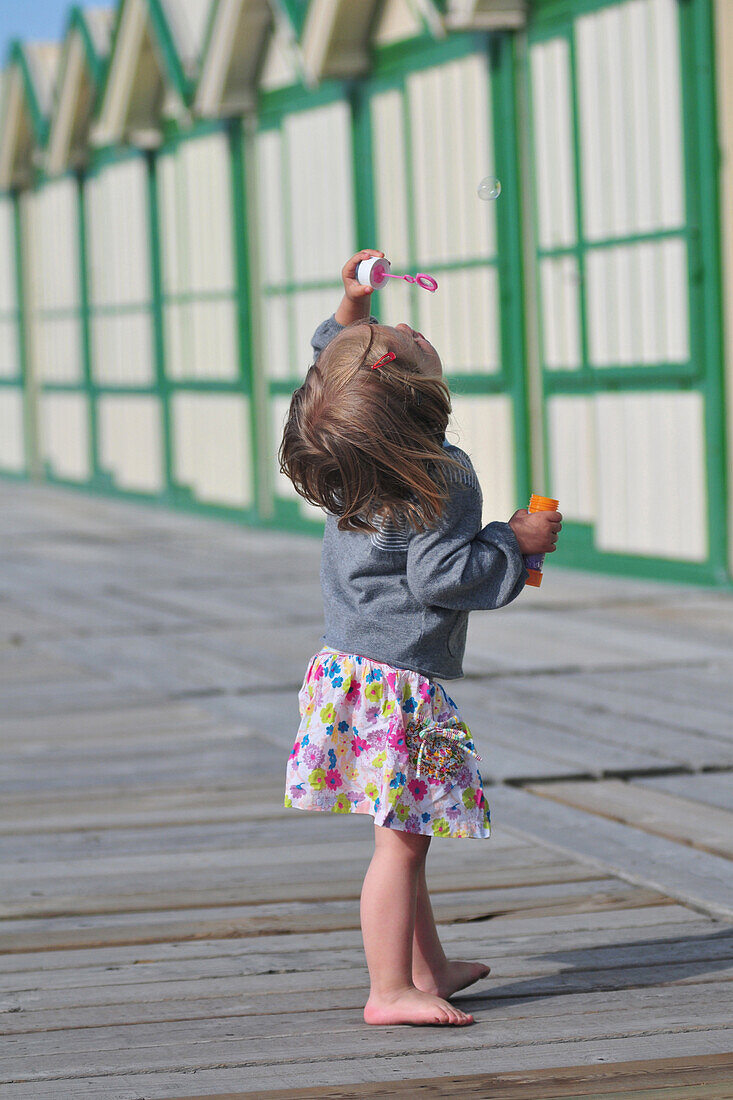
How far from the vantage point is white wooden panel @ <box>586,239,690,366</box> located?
8.31m

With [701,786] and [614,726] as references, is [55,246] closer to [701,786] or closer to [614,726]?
[614,726]

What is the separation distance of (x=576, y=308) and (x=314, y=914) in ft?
20.1

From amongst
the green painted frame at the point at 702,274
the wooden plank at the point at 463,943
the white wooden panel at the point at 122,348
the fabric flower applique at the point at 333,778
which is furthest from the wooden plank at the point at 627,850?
the white wooden panel at the point at 122,348

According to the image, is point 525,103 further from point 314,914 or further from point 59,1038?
point 59,1038

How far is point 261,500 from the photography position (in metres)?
13.0

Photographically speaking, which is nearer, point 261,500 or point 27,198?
point 261,500

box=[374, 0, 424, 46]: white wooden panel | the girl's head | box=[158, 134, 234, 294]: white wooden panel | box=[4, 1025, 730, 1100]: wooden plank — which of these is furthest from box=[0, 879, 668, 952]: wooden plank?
box=[158, 134, 234, 294]: white wooden panel

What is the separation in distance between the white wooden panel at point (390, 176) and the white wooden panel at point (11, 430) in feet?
32.0

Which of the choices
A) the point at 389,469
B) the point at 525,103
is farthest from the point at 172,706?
the point at 525,103

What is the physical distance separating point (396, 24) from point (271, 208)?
7.38 ft

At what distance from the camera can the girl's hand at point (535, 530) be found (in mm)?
2795

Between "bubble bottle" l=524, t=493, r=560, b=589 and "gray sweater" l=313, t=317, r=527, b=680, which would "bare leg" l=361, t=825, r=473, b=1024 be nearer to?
"gray sweater" l=313, t=317, r=527, b=680

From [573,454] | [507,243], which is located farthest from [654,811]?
[507,243]

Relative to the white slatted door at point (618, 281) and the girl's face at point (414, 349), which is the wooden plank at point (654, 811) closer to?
the girl's face at point (414, 349)
